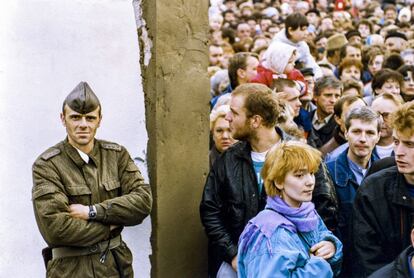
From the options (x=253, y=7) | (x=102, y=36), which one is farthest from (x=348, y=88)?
(x=253, y=7)

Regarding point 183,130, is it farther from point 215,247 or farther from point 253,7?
point 253,7

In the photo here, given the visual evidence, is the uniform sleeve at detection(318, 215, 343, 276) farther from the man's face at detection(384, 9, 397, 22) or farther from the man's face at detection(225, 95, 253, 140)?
the man's face at detection(384, 9, 397, 22)

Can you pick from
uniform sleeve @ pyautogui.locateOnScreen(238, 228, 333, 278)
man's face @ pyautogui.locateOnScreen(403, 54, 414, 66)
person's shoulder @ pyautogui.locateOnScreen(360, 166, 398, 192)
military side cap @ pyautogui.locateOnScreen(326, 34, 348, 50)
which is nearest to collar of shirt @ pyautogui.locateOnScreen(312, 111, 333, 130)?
person's shoulder @ pyautogui.locateOnScreen(360, 166, 398, 192)

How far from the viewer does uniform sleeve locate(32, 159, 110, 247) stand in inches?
151

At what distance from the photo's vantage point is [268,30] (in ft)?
46.0

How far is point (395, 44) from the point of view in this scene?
439 inches

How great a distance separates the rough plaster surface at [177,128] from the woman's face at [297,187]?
1.35 m

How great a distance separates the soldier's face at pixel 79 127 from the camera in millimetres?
4051

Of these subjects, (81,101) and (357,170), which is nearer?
(81,101)

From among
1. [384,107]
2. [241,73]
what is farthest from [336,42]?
[384,107]

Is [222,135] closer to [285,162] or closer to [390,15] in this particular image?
[285,162]

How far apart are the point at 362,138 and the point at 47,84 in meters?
2.21

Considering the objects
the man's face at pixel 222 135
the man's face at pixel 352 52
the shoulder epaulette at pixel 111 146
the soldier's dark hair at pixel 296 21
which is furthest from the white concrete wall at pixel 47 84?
the man's face at pixel 352 52

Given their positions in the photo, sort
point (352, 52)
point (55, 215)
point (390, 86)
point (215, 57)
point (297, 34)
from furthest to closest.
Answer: point (215, 57), point (352, 52), point (297, 34), point (390, 86), point (55, 215)
